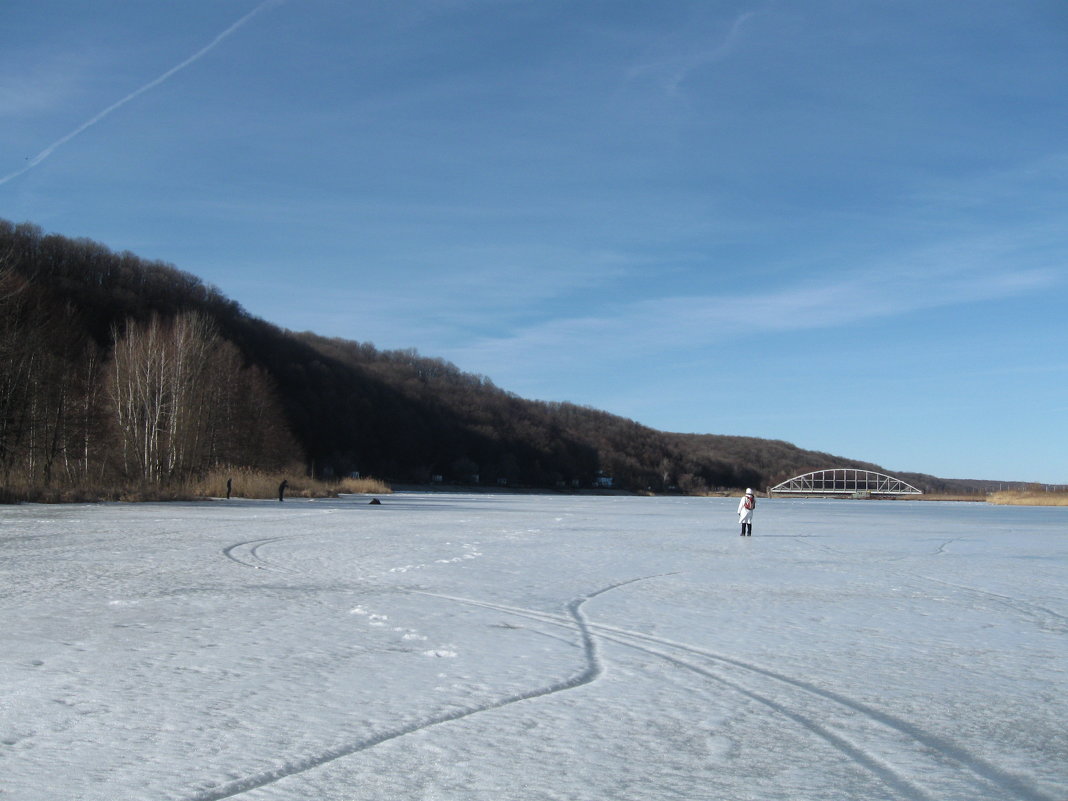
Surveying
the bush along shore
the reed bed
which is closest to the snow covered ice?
the bush along shore

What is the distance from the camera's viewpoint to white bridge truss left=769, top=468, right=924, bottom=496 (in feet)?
403

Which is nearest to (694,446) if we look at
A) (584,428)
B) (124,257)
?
(584,428)

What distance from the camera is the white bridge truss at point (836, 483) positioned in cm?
12269

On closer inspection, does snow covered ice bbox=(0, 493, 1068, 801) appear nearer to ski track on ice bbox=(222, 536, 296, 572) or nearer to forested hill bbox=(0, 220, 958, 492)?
ski track on ice bbox=(222, 536, 296, 572)

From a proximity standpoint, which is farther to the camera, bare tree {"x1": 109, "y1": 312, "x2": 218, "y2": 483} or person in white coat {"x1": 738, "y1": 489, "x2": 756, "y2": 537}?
bare tree {"x1": 109, "y1": 312, "x2": 218, "y2": 483}

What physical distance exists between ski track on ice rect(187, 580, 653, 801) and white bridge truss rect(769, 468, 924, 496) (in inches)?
4796

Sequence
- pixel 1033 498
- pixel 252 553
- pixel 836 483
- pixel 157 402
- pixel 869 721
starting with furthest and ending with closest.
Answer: pixel 836 483, pixel 1033 498, pixel 157 402, pixel 252 553, pixel 869 721

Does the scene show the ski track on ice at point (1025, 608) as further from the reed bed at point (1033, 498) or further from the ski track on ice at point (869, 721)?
the reed bed at point (1033, 498)

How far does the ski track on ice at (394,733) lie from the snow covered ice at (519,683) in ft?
0.06

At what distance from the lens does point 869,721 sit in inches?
167

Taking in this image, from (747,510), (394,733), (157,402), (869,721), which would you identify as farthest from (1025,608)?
(157,402)

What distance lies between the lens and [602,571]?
10.7m

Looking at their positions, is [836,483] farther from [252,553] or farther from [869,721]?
[869,721]

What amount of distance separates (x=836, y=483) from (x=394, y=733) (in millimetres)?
134029
